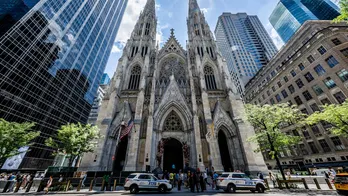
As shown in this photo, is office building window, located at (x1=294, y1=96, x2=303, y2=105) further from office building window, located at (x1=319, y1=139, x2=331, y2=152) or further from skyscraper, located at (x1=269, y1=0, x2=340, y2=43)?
skyscraper, located at (x1=269, y1=0, x2=340, y2=43)

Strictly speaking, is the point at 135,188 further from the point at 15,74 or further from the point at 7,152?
the point at 15,74

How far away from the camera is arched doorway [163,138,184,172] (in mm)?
22016

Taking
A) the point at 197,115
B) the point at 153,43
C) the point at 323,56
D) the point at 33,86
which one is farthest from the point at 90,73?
the point at 323,56

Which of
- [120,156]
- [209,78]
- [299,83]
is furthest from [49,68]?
[299,83]

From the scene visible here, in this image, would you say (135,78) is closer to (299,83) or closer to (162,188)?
(162,188)

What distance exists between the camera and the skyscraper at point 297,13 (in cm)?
5234

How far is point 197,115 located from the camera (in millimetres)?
20312

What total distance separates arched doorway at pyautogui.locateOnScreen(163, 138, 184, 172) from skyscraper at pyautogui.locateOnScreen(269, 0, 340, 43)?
72899 millimetres

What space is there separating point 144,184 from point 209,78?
70.7 feet

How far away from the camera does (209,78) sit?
2641 centimetres

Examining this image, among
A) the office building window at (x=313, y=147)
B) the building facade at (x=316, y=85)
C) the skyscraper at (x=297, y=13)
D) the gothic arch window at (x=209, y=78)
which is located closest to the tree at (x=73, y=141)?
the gothic arch window at (x=209, y=78)

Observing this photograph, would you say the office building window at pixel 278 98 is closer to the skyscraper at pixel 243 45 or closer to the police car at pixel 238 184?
the skyscraper at pixel 243 45

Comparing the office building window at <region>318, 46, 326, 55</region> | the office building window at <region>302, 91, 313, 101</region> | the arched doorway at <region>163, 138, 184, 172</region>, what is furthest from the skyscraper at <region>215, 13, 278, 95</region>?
the arched doorway at <region>163, 138, 184, 172</region>

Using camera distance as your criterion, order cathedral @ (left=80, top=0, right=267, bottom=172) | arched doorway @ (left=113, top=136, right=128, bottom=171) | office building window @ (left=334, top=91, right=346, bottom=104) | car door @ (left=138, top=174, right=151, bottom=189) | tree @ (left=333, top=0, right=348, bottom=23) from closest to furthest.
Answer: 1. tree @ (left=333, top=0, right=348, bottom=23)
2. car door @ (left=138, top=174, right=151, bottom=189)
3. cathedral @ (left=80, top=0, right=267, bottom=172)
4. arched doorway @ (left=113, top=136, right=128, bottom=171)
5. office building window @ (left=334, top=91, right=346, bottom=104)
